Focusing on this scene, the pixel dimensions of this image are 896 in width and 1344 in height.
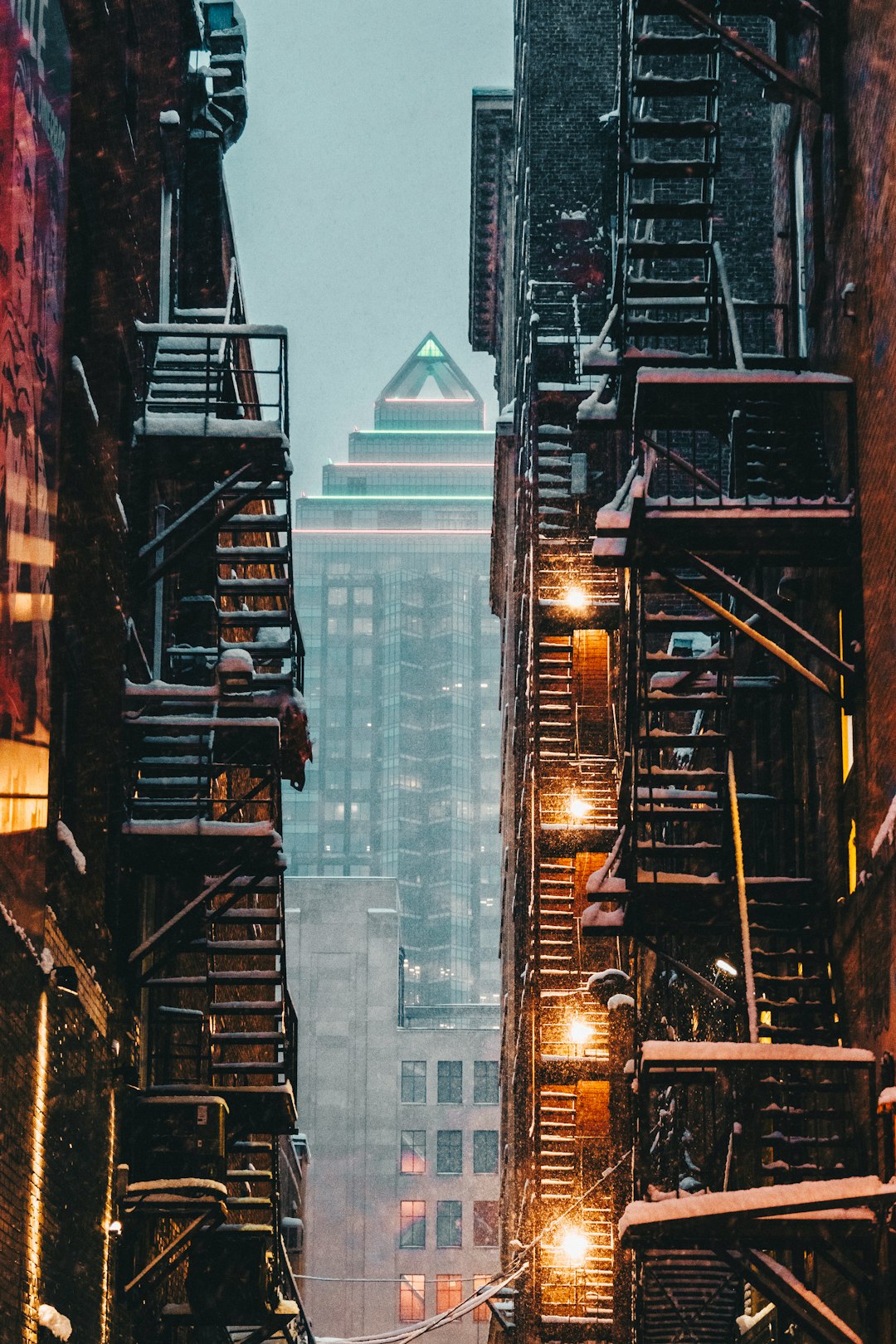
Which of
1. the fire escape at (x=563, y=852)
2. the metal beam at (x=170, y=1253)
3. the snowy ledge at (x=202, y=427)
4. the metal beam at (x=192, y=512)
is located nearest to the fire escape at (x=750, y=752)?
the snowy ledge at (x=202, y=427)

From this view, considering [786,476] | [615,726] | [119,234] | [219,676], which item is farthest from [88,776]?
[615,726]

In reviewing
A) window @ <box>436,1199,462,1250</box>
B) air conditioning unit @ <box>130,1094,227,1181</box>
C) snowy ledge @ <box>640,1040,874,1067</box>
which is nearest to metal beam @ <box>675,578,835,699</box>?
snowy ledge @ <box>640,1040,874,1067</box>

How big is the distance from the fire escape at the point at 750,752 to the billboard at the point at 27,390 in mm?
4349

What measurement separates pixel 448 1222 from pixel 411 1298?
4509 millimetres

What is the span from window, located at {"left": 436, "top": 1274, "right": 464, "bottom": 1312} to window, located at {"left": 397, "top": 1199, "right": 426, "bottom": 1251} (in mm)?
1927

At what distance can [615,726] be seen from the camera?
105ft

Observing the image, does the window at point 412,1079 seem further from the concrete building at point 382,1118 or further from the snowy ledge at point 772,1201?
the snowy ledge at point 772,1201

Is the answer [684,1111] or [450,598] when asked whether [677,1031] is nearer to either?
[684,1111]

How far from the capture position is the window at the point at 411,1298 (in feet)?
307

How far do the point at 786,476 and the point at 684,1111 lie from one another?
32.8 feet

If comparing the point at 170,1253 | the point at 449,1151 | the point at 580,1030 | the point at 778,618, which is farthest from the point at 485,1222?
the point at 778,618

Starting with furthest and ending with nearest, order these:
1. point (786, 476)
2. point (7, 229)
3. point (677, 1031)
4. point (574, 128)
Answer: point (574, 128) < point (677, 1031) < point (786, 476) < point (7, 229)

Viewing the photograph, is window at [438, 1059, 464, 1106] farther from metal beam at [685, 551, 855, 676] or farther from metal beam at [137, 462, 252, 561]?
metal beam at [685, 551, 855, 676]

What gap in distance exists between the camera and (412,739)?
562 ft
